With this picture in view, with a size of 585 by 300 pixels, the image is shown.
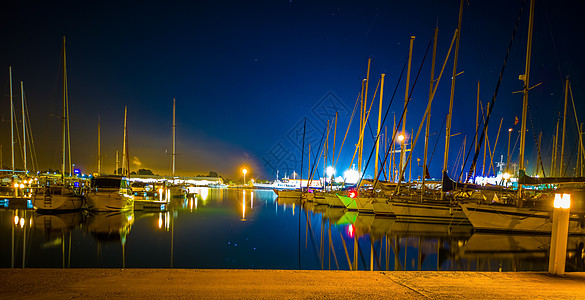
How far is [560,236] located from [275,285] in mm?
6421

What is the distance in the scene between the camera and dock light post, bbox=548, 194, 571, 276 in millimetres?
8047

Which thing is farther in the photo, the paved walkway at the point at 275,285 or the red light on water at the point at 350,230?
the red light on water at the point at 350,230

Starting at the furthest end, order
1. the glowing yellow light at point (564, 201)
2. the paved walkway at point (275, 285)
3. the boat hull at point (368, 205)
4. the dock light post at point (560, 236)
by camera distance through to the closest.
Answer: the boat hull at point (368, 205), the glowing yellow light at point (564, 201), the dock light post at point (560, 236), the paved walkway at point (275, 285)

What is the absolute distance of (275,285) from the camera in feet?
21.8

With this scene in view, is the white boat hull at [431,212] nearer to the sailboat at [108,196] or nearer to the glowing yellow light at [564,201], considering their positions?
the glowing yellow light at [564,201]

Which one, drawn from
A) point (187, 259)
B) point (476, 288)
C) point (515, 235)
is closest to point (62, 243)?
point (187, 259)

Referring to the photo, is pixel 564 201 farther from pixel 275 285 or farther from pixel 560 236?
pixel 275 285

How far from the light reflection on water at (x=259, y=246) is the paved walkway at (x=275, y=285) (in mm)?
4361

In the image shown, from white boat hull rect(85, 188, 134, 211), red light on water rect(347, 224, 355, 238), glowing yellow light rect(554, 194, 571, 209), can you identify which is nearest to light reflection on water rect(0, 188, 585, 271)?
red light on water rect(347, 224, 355, 238)

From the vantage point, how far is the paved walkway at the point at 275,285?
6.06 metres

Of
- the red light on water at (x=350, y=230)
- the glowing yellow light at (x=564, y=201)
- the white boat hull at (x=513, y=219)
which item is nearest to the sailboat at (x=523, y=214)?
the white boat hull at (x=513, y=219)

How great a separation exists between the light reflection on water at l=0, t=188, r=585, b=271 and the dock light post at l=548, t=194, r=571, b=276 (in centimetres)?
381

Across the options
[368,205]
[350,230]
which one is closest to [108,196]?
[350,230]

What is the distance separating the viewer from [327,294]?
20.5ft
